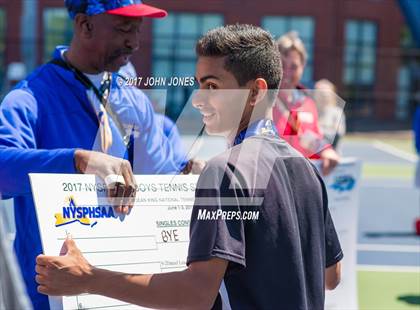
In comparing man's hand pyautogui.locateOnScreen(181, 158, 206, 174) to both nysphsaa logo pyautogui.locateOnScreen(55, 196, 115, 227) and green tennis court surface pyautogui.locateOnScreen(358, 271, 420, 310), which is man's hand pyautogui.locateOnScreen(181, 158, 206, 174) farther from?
green tennis court surface pyautogui.locateOnScreen(358, 271, 420, 310)

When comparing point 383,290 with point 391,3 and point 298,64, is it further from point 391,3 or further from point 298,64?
point 391,3

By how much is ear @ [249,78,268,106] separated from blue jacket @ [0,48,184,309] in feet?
2.38

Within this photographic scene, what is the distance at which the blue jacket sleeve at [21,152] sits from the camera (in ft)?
8.71

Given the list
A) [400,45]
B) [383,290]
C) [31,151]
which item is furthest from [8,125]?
[400,45]

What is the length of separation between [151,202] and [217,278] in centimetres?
58

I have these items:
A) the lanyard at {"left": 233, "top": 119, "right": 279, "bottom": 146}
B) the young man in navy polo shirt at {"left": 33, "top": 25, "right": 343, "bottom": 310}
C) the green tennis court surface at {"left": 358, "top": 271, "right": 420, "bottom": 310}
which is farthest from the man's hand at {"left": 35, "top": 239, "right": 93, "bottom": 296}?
the green tennis court surface at {"left": 358, "top": 271, "right": 420, "bottom": 310}

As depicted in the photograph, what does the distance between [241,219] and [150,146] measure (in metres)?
1.30

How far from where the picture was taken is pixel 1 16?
130 feet

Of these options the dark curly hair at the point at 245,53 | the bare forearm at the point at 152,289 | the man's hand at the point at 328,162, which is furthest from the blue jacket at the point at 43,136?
the man's hand at the point at 328,162

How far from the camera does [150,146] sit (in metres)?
3.35

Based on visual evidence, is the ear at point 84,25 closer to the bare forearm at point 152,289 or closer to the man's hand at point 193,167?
the man's hand at point 193,167

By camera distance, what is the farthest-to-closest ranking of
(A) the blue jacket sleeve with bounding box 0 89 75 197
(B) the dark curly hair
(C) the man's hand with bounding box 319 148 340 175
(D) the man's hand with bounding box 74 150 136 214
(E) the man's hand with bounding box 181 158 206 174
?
(C) the man's hand with bounding box 319 148 340 175 < (E) the man's hand with bounding box 181 158 206 174 < (A) the blue jacket sleeve with bounding box 0 89 75 197 < (D) the man's hand with bounding box 74 150 136 214 < (B) the dark curly hair

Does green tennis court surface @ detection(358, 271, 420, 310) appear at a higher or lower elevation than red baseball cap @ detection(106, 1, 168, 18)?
lower

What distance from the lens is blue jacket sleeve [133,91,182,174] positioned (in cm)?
325
